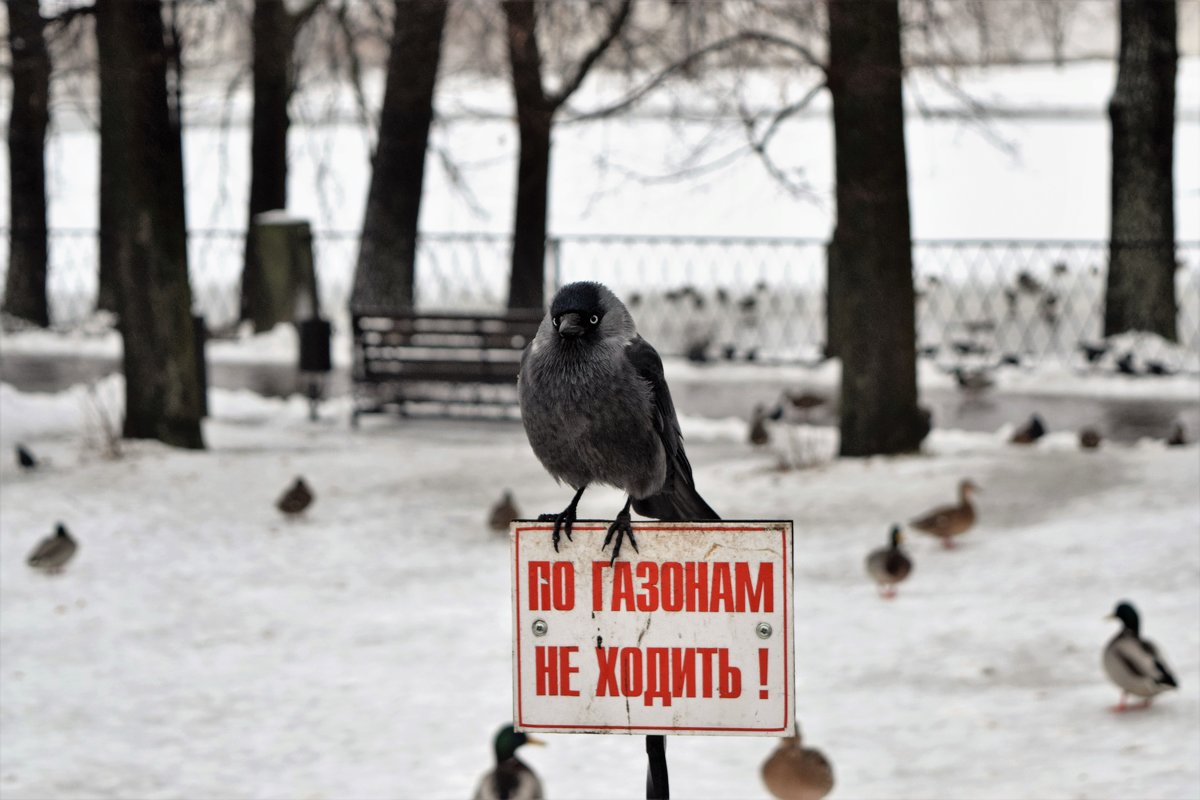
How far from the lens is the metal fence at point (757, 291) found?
19.8 metres

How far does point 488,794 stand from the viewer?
19.1 feet

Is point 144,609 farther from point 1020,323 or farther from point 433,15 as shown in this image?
point 1020,323

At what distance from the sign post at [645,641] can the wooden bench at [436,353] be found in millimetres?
10847

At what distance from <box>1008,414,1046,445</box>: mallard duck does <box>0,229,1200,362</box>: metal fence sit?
451 cm

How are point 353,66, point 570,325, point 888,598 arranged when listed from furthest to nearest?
point 353,66, point 888,598, point 570,325

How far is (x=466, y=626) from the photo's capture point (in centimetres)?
863

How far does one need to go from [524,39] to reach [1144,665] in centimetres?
1060

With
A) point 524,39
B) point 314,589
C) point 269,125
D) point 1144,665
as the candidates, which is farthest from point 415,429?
point 1144,665

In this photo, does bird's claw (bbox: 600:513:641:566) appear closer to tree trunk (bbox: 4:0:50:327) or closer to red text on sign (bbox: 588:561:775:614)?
red text on sign (bbox: 588:561:775:614)

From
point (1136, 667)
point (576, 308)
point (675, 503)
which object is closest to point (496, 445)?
Result: point (1136, 667)

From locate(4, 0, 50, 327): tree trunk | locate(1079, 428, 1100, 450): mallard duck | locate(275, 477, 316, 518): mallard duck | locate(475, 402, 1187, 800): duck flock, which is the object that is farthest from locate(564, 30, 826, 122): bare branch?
locate(4, 0, 50, 327): tree trunk

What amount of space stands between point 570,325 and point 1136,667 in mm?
4436

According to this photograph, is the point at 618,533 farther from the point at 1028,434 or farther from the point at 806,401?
the point at 806,401

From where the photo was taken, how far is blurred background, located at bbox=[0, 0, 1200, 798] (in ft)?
23.0
